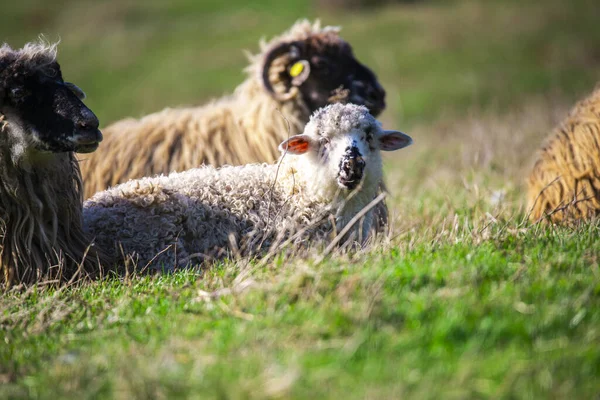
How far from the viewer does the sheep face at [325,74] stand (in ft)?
25.2

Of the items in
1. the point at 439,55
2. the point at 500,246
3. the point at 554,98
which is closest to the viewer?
the point at 500,246

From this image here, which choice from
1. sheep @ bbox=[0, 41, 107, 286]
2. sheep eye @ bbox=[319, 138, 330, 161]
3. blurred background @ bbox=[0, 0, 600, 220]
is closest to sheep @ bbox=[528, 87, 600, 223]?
blurred background @ bbox=[0, 0, 600, 220]

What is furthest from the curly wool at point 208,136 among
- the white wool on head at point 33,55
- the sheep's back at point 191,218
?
the white wool on head at point 33,55

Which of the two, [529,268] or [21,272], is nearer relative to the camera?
[529,268]

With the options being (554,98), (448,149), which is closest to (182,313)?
(448,149)

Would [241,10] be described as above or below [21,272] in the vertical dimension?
above

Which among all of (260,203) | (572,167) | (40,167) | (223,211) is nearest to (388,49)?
(572,167)

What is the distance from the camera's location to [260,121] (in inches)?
316

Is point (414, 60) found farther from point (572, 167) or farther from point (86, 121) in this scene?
point (86, 121)

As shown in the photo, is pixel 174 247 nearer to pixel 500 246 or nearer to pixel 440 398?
pixel 500 246

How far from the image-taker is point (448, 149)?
12172mm

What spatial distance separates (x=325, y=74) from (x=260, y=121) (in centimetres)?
93

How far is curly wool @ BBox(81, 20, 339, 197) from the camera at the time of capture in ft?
25.2

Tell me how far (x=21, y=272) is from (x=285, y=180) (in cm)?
211
